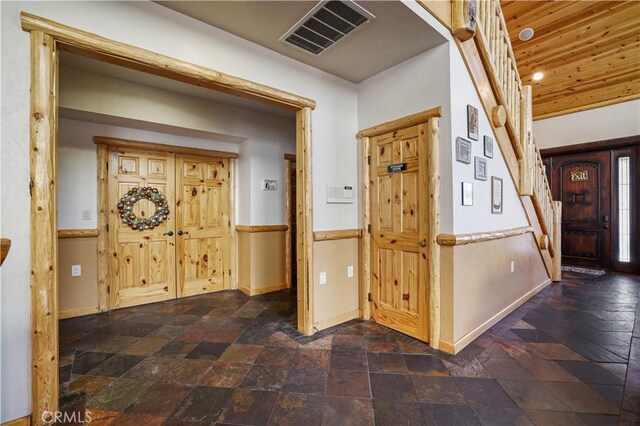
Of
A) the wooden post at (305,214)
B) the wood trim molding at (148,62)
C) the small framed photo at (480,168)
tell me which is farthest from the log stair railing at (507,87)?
the wood trim molding at (148,62)

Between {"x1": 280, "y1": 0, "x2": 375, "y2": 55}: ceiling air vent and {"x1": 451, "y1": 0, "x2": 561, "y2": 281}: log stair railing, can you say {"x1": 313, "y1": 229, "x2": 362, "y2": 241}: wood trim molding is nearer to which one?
{"x1": 280, "y1": 0, "x2": 375, "y2": 55}: ceiling air vent

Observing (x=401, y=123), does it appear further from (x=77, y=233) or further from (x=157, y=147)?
(x=77, y=233)

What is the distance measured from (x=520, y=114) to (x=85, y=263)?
5.67 meters

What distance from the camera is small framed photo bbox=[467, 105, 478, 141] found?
8.29 feet

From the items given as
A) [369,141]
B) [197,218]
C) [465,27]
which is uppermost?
[465,27]

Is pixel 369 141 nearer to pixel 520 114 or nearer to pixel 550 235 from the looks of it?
pixel 520 114

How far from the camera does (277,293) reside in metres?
4.10

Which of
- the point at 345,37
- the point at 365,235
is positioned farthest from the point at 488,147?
the point at 345,37

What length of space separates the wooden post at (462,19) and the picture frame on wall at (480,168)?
1085mm

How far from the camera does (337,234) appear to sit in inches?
115

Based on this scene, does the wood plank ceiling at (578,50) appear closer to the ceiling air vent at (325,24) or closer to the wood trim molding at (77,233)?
the ceiling air vent at (325,24)

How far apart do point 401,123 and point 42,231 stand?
2.78 meters

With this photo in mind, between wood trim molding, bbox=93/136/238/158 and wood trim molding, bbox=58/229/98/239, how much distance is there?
1069 mm

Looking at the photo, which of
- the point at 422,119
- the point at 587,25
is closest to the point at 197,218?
the point at 422,119
